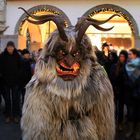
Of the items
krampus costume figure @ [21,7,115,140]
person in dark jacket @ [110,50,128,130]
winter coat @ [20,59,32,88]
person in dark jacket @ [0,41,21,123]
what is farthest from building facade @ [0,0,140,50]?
krampus costume figure @ [21,7,115,140]

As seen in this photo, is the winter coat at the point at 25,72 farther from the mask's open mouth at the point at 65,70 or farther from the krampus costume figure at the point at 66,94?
the mask's open mouth at the point at 65,70

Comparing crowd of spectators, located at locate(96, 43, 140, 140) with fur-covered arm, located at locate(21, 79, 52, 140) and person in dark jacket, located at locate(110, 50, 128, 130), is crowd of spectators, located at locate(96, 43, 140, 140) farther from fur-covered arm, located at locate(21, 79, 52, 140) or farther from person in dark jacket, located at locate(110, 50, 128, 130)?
fur-covered arm, located at locate(21, 79, 52, 140)

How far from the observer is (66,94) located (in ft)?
14.7

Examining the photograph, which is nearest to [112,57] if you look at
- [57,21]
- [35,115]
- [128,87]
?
[128,87]

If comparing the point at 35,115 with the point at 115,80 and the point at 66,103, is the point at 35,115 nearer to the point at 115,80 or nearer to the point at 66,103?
the point at 66,103

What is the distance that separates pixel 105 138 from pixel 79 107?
1.41 feet

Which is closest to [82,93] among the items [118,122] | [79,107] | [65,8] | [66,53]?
[79,107]

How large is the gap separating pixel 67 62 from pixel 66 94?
31 centimetres

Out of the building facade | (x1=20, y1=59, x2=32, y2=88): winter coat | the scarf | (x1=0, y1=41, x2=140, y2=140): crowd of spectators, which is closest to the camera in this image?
the scarf

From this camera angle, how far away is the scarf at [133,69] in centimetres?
828

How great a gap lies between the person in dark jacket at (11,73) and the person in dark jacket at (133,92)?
2.49 meters

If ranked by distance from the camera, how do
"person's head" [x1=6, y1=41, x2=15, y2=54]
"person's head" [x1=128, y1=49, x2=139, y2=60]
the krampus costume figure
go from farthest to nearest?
"person's head" [x1=6, y1=41, x2=15, y2=54] → "person's head" [x1=128, y1=49, x2=139, y2=60] → the krampus costume figure

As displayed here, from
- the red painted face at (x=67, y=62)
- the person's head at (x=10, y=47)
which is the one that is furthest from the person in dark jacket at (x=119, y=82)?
the red painted face at (x=67, y=62)

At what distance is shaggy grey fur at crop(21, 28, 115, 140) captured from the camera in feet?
14.8
